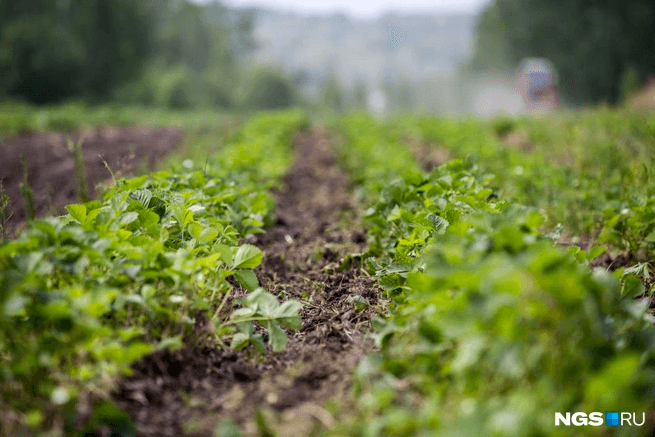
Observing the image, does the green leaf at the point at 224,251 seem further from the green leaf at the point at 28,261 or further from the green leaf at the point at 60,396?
the green leaf at the point at 60,396

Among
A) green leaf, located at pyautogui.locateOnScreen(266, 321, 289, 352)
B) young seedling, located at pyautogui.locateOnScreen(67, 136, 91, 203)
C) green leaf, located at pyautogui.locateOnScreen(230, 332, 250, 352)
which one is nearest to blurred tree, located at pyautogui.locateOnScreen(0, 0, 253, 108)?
young seedling, located at pyautogui.locateOnScreen(67, 136, 91, 203)

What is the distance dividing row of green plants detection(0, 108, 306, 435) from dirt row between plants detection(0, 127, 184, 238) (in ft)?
7.09

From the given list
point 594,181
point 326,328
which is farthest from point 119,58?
point 326,328

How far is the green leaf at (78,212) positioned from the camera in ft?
6.40

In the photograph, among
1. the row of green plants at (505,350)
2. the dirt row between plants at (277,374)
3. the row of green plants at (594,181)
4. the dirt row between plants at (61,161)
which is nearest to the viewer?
the row of green plants at (505,350)

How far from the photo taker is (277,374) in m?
1.88

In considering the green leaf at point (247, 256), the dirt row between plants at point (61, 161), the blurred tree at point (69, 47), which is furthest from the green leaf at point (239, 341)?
the blurred tree at point (69, 47)

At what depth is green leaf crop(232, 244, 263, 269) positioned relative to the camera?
6.68ft

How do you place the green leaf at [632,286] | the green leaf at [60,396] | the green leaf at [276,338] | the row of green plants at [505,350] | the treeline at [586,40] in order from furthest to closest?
the treeline at [586,40] → the green leaf at [276,338] → the green leaf at [632,286] → the green leaf at [60,396] → the row of green plants at [505,350]

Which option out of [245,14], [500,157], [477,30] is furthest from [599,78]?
[245,14]

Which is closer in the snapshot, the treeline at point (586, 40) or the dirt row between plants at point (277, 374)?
the dirt row between plants at point (277, 374)

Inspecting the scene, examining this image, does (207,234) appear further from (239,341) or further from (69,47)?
(69,47)

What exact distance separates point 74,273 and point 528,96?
3845 cm

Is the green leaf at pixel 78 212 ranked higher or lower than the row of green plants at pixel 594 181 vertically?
higher
